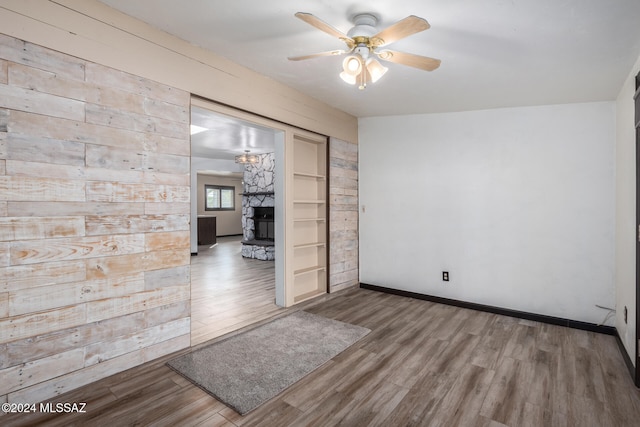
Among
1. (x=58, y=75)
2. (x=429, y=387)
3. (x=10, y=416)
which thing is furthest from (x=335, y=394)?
(x=58, y=75)

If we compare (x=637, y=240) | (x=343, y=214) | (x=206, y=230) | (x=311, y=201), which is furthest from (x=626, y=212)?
(x=206, y=230)

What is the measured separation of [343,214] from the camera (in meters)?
4.60

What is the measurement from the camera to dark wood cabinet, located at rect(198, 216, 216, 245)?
9914 millimetres

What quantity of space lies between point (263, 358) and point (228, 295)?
6.53 feet

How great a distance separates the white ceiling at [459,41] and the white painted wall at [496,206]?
0.43 meters

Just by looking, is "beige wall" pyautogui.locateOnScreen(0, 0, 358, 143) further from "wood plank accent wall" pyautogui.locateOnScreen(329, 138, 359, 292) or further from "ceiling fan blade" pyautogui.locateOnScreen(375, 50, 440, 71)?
"ceiling fan blade" pyautogui.locateOnScreen(375, 50, 440, 71)

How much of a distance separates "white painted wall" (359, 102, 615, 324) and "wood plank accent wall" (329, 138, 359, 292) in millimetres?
155

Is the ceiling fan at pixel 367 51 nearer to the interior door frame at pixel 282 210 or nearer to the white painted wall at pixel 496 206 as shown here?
the interior door frame at pixel 282 210

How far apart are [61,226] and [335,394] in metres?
2.06

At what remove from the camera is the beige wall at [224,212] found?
11973 millimetres

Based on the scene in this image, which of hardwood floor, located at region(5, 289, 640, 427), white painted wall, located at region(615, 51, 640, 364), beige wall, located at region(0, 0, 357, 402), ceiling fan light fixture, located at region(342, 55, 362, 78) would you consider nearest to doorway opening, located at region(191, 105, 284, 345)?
beige wall, located at region(0, 0, 357, 402)

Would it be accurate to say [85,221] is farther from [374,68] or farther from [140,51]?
[374,68]

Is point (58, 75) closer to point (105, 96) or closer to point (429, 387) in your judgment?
point (105, 96)

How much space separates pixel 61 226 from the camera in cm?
204
